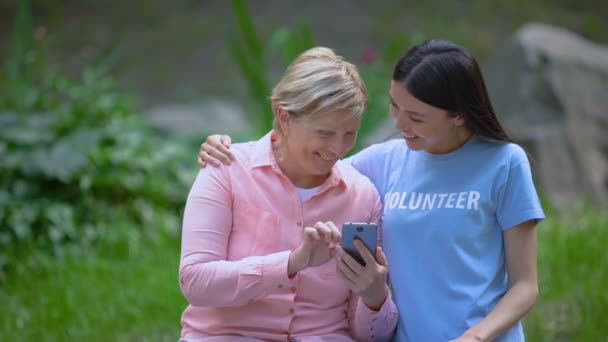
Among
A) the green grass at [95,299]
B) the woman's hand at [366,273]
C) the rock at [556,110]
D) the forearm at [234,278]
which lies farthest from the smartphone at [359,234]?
the rock at [556,110]

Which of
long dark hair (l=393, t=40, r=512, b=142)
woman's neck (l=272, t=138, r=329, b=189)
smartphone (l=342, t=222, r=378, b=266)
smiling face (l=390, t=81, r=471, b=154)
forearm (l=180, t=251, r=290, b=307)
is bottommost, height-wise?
forearm (l=180, t=251, r=290, b=307)

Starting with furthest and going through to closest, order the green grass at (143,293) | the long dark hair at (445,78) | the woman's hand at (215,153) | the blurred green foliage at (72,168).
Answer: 1. the blurred green foliage at (72,168)
2. the green grass at (143,293)
3. the woman's hand at (215,153)
4. the long dark hair at (445,78)

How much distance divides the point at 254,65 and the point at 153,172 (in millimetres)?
1117

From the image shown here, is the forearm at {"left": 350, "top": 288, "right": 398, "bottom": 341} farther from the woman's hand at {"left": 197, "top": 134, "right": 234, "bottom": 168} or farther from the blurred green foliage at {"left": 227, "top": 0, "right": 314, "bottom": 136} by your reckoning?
the blurred green foliage at {"left": 227, "top": 0, "right": 314, "bottom": 136}

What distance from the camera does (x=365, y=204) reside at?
2.40 meters

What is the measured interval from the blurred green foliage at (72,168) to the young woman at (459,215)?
103 inches

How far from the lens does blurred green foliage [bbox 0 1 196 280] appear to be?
4.70 m

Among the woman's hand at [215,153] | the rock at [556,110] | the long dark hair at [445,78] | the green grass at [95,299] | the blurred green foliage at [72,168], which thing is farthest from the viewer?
the rock at [556,110]

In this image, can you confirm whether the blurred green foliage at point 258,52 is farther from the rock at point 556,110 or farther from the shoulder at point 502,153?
the shoulder at point 502,153

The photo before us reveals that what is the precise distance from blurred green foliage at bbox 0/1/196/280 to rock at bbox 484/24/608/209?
2087 mm

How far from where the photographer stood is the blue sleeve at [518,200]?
220cm

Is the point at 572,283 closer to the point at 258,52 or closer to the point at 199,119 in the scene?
the point at 258,52

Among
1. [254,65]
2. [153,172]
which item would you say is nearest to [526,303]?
[254,65]

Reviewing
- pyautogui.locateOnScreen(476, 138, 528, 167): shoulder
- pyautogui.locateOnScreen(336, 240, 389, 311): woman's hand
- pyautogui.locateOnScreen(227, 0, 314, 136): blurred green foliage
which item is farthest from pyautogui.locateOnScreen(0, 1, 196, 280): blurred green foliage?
pyautogui.locateOnScreen(476, 138, 528, 167): shoulder
